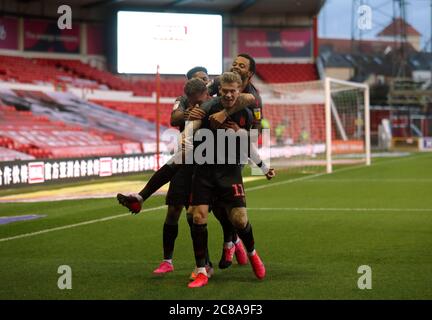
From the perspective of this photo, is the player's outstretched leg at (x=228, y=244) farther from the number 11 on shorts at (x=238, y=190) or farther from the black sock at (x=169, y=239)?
the number 11 on shorts at (x=238, y=190)

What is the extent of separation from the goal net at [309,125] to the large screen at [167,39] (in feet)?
9.49

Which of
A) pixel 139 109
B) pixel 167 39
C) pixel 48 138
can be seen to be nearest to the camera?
pixel 48 138

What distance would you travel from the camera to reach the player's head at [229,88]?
22.5ft

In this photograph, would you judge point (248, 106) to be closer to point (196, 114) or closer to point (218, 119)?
point (218, 119)

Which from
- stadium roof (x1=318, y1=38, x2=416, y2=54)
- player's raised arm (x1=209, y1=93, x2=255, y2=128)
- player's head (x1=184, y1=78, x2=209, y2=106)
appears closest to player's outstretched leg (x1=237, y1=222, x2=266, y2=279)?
player's raised arm (x1=209, y1=93, x2=255, y2=128)

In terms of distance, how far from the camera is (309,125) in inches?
1363

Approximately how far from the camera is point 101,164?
22.6 metres

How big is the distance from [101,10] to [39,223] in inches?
1274

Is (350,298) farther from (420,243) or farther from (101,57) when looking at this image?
(101,57)

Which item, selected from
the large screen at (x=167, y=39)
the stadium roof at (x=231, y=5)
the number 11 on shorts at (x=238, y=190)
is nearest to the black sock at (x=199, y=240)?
A: the number 11 on shorts at (x=238, y=190)

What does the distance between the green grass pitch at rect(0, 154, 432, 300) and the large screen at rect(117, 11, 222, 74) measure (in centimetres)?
1582

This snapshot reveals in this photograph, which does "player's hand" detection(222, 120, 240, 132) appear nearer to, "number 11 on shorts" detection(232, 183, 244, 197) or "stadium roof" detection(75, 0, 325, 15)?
"number 11 on shorts" detection(232, 183, 244, 197)

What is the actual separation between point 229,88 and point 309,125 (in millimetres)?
28086

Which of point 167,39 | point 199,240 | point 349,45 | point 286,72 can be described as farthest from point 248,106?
point 349,45
